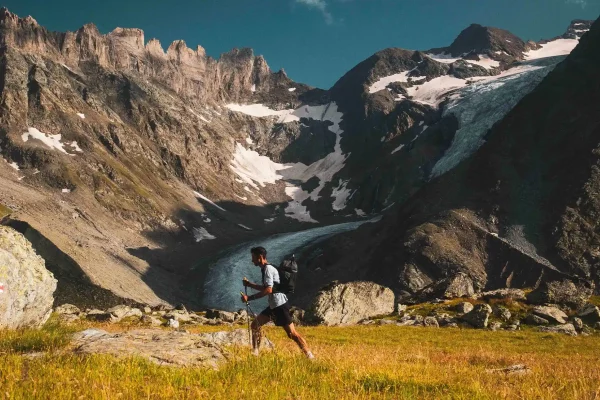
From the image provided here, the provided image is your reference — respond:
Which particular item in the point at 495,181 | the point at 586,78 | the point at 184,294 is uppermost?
the point at 586,78

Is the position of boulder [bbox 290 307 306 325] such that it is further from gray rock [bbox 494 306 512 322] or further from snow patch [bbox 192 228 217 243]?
snow patch [bbox 192 228 217 243]

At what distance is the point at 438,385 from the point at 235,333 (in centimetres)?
1178

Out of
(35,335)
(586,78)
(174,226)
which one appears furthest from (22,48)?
(35,335)

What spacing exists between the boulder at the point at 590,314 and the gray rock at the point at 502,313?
5.69m

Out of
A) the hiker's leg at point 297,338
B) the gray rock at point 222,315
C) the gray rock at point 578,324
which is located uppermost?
the hiker's leg at point 297,338

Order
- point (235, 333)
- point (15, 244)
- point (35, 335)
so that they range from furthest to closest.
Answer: point (235, 333), point (15, 244), point (35, 335)

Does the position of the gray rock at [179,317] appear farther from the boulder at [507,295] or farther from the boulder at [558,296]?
the boulder at [558,296]

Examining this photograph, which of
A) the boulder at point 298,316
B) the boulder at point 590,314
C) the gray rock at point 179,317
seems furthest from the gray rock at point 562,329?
the gray rock at point 179,317

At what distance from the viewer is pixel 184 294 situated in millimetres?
92438

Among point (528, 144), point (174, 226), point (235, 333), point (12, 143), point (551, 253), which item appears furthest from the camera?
point (174, 226)

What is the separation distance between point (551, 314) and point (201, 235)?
12337cm

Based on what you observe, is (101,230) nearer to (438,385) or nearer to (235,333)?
(235,333)

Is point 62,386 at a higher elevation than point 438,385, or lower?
higher

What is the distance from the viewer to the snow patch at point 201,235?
144 m
